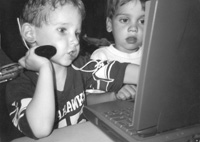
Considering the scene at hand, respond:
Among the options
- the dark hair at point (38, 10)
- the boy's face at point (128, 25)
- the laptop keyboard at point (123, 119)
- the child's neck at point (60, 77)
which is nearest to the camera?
the laptop keyboard at point (123, 119)

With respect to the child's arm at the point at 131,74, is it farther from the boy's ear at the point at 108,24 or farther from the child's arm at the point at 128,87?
the boy's ear at the point at 108,24

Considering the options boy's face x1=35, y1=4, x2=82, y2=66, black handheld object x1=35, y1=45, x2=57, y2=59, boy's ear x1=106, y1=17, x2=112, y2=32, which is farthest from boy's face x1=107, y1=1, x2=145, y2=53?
black handheld object x1=35, y1=45, x2=57, y2=59

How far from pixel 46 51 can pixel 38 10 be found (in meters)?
0.15

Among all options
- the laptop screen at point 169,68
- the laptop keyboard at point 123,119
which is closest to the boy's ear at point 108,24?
the laptop keyboard at point 123,119

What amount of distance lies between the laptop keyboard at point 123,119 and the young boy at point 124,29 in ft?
1.60

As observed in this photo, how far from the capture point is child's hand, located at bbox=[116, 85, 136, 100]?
80cm

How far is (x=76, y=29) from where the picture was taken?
2.36 ft

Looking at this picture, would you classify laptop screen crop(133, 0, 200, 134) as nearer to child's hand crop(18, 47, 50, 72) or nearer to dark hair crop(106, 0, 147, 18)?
child's hand crop(18, 47, 50, 72)

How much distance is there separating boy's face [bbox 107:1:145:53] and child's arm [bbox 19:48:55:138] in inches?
21.6

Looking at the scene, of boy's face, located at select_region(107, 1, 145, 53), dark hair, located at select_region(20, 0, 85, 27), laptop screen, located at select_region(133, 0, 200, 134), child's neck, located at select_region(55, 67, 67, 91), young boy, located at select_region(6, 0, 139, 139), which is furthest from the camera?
boy's face, located at select_region(107, 1, 145, 53)

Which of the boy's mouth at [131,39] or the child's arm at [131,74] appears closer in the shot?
the child's arm at [131,74]

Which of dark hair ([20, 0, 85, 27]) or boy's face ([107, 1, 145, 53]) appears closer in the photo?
dark hair ([20, 0, 85, 27])

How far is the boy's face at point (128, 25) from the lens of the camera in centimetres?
99

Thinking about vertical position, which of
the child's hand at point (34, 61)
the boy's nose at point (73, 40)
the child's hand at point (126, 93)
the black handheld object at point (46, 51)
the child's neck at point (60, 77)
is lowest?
the child's hand at point (126, 93)
